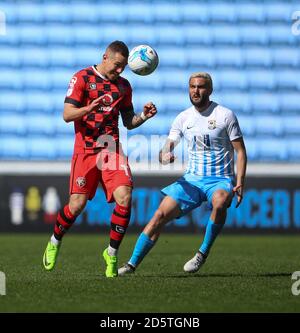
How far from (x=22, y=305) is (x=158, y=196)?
26.7 feet

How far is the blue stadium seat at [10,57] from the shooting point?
17.4 metres

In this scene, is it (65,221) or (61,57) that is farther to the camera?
(61,57)

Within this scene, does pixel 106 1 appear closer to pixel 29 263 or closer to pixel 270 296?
pixel 29 263

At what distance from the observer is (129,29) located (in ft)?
58.0

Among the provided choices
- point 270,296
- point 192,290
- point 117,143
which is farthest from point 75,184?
point 270,296

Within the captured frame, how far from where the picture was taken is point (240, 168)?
26.9 ft

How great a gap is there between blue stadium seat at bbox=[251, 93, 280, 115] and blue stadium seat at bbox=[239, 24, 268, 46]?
126cm

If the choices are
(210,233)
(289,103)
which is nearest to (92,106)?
(210,233)

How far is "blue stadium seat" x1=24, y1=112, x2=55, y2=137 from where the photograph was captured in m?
16.5

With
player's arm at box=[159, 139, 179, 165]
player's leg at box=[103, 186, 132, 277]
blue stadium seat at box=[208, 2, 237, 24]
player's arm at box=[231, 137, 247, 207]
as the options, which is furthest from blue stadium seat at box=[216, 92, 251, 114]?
player's leg at box=[103, 186, 132, 277]

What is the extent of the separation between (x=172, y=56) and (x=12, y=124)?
11.2ft

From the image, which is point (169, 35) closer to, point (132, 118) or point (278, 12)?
point (278, 12)

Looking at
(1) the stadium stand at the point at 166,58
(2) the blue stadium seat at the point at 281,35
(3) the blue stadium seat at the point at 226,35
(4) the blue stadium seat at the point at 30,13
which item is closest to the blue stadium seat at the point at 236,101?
(1) the stadium stand at the point at 166,58

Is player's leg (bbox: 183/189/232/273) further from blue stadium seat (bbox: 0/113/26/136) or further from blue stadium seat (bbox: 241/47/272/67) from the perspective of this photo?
blue stadium seat (bbox: 241/47/272/67)
